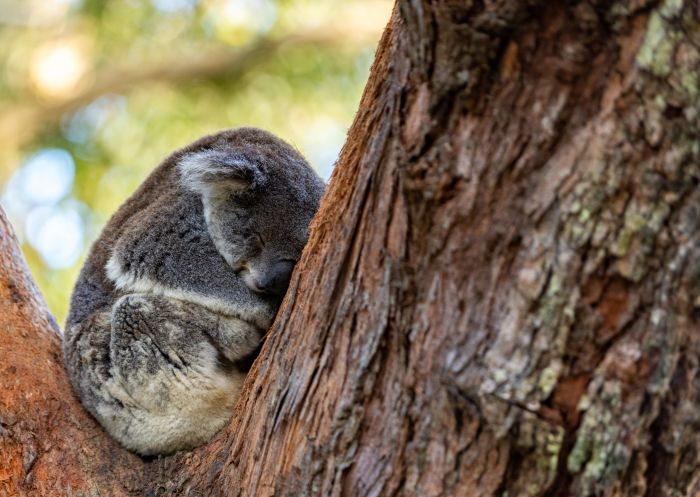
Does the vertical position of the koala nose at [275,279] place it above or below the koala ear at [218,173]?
below

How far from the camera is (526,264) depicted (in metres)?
2.06

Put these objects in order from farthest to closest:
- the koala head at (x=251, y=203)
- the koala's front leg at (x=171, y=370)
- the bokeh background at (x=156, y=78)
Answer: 1. the bokeh background at (x=156, y=78)
2. the koala head at (x=251, y=203)
3. the koala's front leg at (x=171, y=370)

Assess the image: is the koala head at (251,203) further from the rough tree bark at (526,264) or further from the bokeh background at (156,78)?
the bokeh background at (156,78)

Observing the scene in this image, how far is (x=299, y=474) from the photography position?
8.18 feet

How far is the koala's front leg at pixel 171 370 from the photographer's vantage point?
3.60m

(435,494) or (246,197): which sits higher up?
(246,197)

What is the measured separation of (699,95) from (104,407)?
284cm

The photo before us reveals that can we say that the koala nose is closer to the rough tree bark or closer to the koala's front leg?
the koala's front leg

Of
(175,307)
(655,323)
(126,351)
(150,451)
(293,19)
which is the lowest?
(150,451)

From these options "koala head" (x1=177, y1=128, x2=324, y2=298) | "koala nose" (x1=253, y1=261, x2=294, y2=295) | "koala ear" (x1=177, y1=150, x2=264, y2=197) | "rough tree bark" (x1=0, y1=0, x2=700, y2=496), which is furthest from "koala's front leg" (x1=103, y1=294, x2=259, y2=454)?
"rough tree bark" (x1=0, y1=0, x2=700, y2=496)

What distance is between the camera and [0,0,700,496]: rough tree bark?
1.97 m

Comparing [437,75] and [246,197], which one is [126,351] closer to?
[246,197]

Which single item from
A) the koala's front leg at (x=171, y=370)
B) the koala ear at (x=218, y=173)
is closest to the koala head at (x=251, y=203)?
the koala ear at (x=218, y=173)

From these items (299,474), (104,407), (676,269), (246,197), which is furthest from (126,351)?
(676,269)
